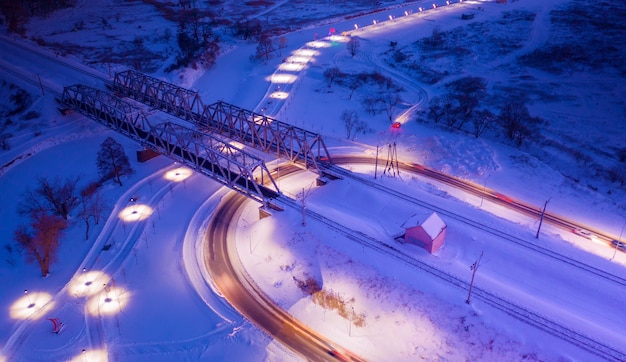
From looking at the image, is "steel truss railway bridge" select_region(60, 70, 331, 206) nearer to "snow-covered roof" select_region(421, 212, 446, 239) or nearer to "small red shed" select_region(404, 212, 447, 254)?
"small red shed" select_region(404, 212, 447, 254)

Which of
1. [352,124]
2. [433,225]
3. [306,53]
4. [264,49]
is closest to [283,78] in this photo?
[264,49]

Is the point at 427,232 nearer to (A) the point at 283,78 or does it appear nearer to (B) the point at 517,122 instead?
(B) the point at 517,122

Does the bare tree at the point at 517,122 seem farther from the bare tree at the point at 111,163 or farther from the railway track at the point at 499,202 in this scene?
the bare tree at the point at 111,163

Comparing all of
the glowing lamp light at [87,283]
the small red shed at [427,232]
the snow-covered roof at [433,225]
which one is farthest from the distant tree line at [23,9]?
the snow-covered roof at [433,225]

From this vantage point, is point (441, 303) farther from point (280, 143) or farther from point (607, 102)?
point (607, 102)

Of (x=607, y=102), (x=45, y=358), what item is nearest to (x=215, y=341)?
(x=45, y=358)

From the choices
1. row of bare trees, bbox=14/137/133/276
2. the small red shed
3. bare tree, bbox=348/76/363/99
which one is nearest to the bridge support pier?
the small red shed
